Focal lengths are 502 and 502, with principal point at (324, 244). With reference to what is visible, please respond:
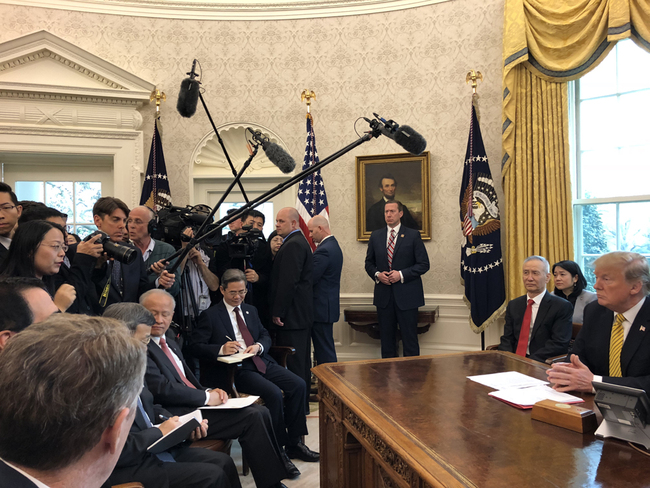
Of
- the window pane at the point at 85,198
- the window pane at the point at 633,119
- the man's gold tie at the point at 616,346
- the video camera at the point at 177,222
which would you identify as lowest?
the man's gold tie at the point at 616,346

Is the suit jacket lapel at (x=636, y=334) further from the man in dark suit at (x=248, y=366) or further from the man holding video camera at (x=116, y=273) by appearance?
the man holding video camera at (x=116, y=273)

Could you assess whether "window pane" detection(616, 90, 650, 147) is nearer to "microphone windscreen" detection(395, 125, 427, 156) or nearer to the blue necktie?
"microphone windscreen" detection(395, 125, 427, 156)

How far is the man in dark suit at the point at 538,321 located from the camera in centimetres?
314

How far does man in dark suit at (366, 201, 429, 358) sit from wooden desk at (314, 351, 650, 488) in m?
2.16

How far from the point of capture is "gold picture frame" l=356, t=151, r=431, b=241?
538 cm

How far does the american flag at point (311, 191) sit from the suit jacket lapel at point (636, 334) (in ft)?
11.5

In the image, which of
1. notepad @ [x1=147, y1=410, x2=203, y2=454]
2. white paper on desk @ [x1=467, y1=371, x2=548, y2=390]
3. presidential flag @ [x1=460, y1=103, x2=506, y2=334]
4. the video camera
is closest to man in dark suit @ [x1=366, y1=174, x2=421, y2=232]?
presidential flag @ [x1=460, y1=103, x2=506, y2=334]

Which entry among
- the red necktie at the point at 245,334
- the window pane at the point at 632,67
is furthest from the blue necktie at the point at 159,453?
the window pane at the point at 632,67

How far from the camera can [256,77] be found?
5625mm

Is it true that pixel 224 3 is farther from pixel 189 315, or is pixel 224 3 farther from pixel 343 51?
pixel 189 315

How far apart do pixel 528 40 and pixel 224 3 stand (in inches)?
127

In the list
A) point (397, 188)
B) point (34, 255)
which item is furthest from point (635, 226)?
point (34, 255)

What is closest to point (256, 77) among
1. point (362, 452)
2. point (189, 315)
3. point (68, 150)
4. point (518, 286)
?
point (68, 150)

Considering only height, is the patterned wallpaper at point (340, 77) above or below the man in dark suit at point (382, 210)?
above
